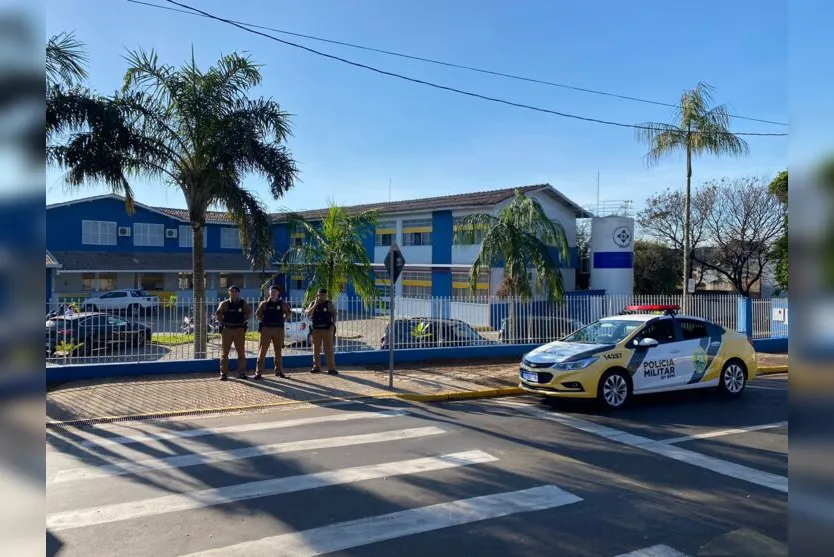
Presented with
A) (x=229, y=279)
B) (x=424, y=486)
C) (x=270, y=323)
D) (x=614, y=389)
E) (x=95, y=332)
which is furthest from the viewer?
(x=229, y=279)

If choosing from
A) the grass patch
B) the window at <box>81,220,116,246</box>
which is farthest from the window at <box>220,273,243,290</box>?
the grass patch

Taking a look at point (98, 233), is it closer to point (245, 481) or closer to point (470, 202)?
point (470, 202)

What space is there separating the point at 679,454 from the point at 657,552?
2939 mm

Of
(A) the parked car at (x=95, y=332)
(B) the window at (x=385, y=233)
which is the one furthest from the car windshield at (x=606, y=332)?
(B) the window at (x=385, y=233)

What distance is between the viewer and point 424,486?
596cm

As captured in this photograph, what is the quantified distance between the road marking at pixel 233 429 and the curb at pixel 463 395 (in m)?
1.09

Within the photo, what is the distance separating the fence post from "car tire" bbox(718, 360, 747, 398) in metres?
9.98

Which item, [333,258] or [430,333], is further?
[333,258]

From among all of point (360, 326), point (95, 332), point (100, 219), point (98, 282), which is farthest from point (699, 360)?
point (100, 219)

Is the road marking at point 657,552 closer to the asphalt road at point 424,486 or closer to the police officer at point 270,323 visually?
the asphalt road at point 424,486

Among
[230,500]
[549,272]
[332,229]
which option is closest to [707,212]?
[549,272]

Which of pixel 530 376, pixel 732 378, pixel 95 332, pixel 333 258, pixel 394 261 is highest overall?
pixel 333 258

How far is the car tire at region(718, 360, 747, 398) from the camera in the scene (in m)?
10.9

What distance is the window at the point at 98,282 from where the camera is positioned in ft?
125
